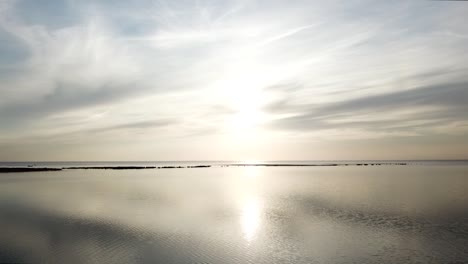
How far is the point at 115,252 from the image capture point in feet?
85.7

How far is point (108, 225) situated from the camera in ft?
118

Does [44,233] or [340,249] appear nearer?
[340,249]

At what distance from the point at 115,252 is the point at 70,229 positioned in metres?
10.8

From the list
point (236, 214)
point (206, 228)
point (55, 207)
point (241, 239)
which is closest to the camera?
point (241, 239)

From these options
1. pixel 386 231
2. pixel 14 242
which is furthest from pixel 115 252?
pixel 386 231

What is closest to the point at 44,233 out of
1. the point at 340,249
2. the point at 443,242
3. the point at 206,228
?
the point at 206,228

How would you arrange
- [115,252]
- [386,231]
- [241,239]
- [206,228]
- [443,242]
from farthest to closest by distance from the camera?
[206,228] → [386,231] → [241,239] → [443,242] → [115,252]

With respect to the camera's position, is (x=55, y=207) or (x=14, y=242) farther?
(x=55, y=207)

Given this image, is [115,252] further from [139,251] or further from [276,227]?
[276,227]

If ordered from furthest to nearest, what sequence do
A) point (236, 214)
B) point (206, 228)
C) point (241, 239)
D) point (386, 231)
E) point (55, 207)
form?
point (55, 207), point (236, 214), point (206, 228), point (386, 231), point (241, 239)

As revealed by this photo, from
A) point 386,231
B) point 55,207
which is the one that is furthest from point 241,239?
point 55,207

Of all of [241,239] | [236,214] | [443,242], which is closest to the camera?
[443,242]

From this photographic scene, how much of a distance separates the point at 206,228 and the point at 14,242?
1695 centimetres

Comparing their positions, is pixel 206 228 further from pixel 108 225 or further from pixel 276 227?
pixel 108 225
